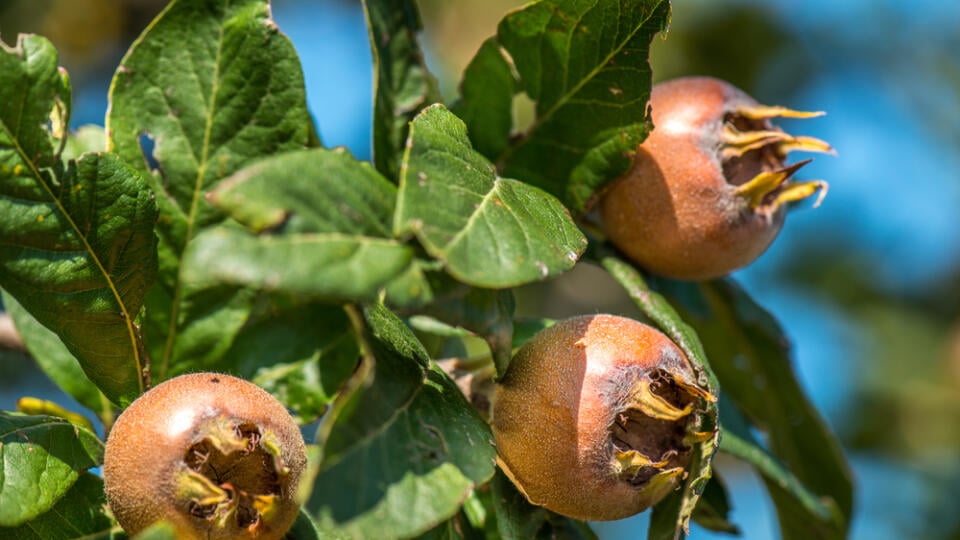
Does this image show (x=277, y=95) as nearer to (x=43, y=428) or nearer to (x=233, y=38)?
(x=233, y=38)

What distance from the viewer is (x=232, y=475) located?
1.49m

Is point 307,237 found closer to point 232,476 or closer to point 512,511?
point 232,476

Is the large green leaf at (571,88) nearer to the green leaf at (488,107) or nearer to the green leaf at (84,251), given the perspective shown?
the green leaf at (488,107)

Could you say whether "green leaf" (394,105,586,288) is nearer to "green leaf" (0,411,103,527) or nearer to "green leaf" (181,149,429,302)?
"green leaf" (181,149,429,302)

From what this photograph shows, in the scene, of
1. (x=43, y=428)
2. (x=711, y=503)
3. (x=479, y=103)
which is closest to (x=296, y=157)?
(x=43, y=428)

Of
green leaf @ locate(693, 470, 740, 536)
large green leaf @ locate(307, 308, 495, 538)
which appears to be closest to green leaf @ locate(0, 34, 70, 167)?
large green leaf @ locate(307, 308, 495, 538)

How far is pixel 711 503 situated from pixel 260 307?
3.61ft

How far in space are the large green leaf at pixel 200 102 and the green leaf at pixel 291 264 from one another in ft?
2.20

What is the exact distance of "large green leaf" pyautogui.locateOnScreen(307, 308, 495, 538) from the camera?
129 cm

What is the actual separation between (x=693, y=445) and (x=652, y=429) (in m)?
0.08

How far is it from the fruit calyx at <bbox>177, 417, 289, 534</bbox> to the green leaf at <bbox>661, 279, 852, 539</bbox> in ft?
4.28

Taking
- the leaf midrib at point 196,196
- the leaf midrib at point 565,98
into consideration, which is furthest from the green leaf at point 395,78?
the leaf midrib at point 196,196

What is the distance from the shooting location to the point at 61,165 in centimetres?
163

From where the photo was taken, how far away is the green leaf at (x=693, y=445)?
166cm
